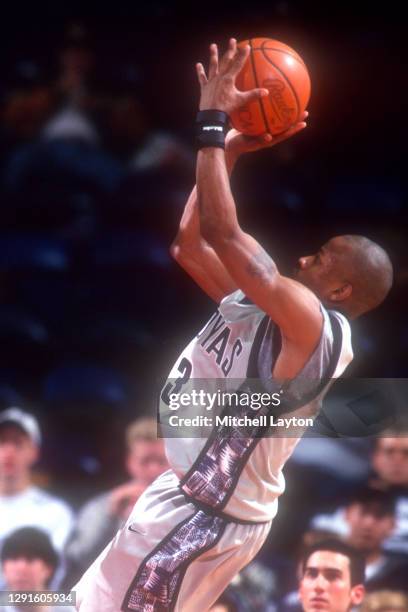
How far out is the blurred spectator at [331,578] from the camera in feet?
11.2

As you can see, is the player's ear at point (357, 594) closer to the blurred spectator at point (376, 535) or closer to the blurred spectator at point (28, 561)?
the blurred spectator at point (376, 535)

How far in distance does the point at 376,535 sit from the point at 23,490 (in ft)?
4.44

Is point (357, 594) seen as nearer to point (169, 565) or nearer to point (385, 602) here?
point (385, 602)

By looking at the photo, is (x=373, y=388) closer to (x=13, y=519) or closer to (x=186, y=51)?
(x=13, y=519)

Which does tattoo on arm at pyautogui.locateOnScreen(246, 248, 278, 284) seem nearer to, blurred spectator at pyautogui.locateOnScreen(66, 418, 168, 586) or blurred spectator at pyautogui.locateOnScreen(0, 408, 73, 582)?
blurred spectator at pyautogui.locateOnScreen(66, 418, 168, 586)

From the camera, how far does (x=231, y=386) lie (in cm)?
296

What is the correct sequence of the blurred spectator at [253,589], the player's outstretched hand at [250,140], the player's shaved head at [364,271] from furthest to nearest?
the blurred spectator at [253,589] < the player's outstretched hand at [250,140] < the player's shaved head at [364,271]

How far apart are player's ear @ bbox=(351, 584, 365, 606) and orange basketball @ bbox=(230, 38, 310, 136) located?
158 centimetres

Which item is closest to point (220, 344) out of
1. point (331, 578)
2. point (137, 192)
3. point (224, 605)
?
point (331, 578)

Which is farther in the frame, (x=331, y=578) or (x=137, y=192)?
(x=137, y=192)

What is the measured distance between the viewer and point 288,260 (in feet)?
12.8

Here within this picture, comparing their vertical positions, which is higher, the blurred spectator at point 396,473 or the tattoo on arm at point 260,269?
the tattoo on arm at point 260,269

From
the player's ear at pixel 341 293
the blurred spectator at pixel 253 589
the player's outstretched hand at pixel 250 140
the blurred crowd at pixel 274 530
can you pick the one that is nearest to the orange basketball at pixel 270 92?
the player's outstretched hand at pixel 250 140

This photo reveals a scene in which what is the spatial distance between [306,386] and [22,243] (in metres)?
2.36
